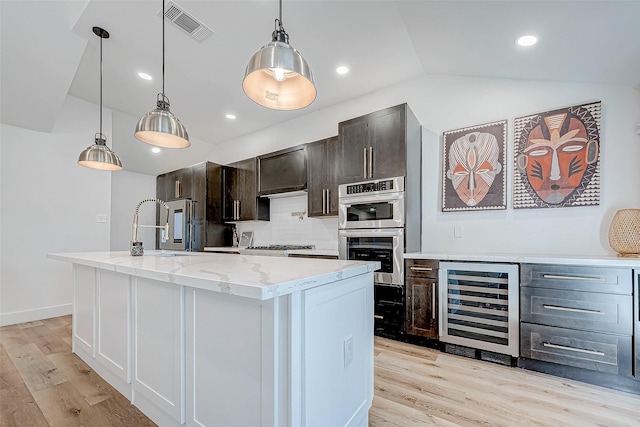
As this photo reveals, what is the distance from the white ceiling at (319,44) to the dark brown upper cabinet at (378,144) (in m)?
0.61

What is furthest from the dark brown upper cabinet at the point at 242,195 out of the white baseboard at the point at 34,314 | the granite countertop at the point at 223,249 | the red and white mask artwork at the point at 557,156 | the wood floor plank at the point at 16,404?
the red and white mask artwork at the point at 557,156

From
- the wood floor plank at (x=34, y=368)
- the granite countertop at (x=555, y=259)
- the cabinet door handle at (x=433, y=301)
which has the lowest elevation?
the wood floor plank at (x=34, y=368)

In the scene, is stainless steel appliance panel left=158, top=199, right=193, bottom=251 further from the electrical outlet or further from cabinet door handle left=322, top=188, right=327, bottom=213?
the electrical outlet

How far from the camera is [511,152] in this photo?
2752 millimetres

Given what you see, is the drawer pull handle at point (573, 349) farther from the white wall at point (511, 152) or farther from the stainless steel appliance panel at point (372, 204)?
the stainless steel appliance panel at point (372, 204)

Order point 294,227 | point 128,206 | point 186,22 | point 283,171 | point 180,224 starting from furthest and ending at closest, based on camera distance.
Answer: point 128,206, point 180,224, point 294,227, point 283,171, point 186,22

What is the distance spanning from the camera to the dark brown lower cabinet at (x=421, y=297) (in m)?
2.63

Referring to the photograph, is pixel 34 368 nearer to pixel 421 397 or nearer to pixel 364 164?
pixel 421 397

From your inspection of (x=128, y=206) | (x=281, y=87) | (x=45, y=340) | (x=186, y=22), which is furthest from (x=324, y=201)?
(x=128, y=206)

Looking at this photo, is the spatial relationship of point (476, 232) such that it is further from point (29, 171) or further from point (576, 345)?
point (29, 171)

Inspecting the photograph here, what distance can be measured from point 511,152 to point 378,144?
1.30 meters

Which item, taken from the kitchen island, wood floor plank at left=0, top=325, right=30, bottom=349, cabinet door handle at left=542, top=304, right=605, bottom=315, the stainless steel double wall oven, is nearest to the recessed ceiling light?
the stainless steel double wall oven

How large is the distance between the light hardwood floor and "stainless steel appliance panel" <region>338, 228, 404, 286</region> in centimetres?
75

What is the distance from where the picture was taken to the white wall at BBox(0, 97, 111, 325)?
136 inches
